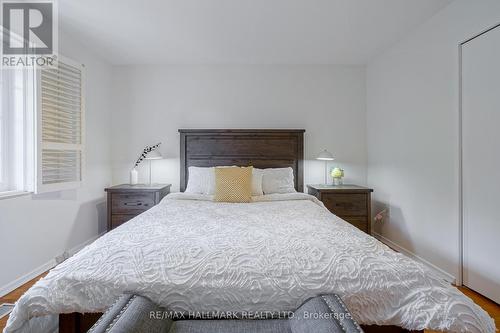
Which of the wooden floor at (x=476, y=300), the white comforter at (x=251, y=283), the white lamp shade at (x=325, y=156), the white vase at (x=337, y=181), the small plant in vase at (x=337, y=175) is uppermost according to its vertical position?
the white lamp shade at (x=325, y=156)

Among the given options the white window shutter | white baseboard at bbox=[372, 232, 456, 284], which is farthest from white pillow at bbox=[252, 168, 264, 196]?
the white window shutter

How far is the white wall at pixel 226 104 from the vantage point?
12.8 feet

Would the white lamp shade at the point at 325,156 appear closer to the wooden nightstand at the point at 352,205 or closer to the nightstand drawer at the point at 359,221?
the wooden nightstand at the point at 352,205

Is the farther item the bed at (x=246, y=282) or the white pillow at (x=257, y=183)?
the white pillow at (x=257, y=183)

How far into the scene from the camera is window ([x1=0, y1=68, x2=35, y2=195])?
242 centimetres

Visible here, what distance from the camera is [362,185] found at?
3.98m

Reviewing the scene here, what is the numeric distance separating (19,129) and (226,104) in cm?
233

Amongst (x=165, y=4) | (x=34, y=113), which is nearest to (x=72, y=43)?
(x=34, y=113)

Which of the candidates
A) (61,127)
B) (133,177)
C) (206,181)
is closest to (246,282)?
(206,181)

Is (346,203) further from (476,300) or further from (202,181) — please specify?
(202,181)

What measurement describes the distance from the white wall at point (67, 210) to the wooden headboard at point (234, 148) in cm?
108

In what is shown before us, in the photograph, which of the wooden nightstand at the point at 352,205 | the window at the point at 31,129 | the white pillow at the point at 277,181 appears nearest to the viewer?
the window at the point at 31,129

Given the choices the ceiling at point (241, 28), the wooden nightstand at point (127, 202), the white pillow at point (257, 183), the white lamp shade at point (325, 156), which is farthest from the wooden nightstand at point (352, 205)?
the wooden nightstand at point (127, 202)

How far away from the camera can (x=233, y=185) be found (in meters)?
2.99
